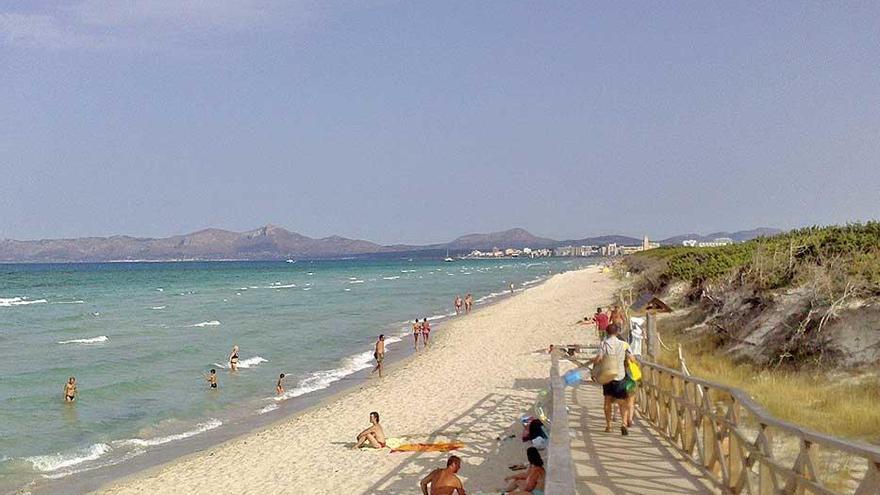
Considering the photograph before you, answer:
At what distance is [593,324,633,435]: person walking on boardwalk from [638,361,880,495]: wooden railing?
1.51 ft

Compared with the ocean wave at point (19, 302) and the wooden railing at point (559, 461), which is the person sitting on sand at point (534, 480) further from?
the ocean wave at point (19, 302)

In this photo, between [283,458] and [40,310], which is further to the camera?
[40,310]

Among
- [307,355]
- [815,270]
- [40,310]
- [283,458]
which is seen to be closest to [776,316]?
[815,270]

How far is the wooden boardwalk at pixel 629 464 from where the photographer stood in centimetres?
662

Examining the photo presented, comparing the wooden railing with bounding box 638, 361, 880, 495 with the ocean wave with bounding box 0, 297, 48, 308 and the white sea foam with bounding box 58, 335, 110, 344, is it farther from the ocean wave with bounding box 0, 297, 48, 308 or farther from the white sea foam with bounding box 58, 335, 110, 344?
the ocean wave with bounding box 0, 297, 48, 308

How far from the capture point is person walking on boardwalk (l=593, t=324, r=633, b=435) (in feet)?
28.2

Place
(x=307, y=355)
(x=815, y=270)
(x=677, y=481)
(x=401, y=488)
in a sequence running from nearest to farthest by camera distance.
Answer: (x=677, y=481) < (x=401, y=488) < (x=815, y=270) < (x=307, y=355)

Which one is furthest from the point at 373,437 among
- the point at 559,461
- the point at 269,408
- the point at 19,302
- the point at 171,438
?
the point at 19,302

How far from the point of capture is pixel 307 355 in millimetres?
26547

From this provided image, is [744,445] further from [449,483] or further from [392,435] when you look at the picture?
[392,435]

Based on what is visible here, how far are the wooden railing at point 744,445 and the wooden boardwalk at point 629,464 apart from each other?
0.16 meters

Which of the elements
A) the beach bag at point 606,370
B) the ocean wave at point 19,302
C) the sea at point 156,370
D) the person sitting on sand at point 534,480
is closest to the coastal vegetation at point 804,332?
the beach bag at point 606,370

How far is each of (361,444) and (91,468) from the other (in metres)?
4.72

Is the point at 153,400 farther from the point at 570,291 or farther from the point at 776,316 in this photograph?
the point at 570,291
